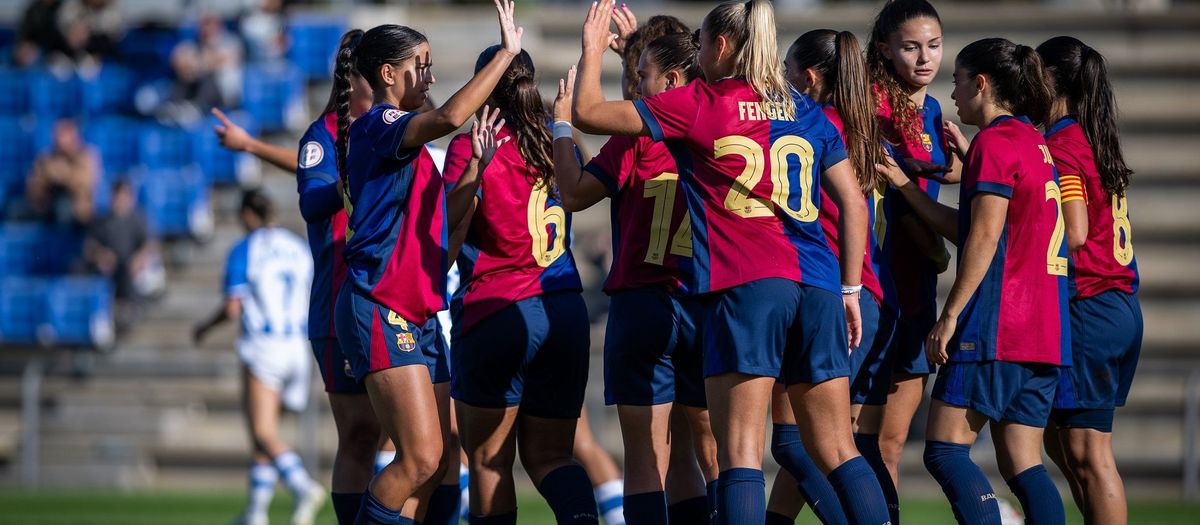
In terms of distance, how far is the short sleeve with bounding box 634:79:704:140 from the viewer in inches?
192

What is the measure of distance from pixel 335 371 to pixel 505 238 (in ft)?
3.64

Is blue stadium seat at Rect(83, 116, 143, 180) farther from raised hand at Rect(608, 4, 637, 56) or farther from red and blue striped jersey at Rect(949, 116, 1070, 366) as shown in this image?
red and blue striped jersey at Rect(949, 116, 1070, 366)

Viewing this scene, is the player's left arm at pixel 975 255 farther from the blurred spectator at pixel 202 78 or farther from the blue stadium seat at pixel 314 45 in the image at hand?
the blurred spectator at pixel 202 78

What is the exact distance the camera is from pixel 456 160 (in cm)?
579

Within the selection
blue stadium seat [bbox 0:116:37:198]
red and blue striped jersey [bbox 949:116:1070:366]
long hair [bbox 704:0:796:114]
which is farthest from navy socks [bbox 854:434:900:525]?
blue stadium seat [bbox 0:116:37:198]

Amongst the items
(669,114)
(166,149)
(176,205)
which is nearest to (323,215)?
(669,114)

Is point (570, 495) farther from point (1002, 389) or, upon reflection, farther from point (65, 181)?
point (65, 181)

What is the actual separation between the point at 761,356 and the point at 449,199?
1547 mm

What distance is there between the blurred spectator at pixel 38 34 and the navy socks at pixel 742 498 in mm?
16092

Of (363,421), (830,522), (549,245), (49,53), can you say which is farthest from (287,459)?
(49,53)

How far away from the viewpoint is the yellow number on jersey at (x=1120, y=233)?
5.74 m

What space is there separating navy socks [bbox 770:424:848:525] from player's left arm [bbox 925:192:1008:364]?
25.3 inches

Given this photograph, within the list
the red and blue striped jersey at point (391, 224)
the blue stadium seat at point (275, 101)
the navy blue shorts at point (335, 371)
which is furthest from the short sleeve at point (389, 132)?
the blue stadium seat at point (275, 101)

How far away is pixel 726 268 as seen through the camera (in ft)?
16.1
